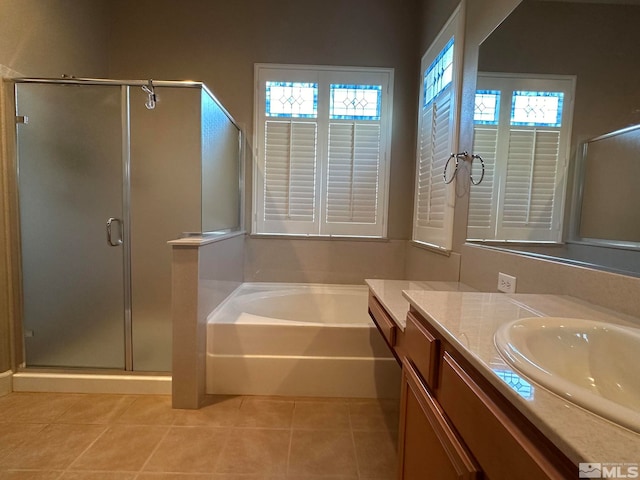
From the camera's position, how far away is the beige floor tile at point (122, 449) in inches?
51.6

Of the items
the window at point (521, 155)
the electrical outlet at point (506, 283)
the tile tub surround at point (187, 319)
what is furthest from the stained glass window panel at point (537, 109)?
the tile tub surround at point (187, 319)

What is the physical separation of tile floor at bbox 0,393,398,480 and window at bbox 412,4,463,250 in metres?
1.21

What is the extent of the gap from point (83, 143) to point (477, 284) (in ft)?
8.41

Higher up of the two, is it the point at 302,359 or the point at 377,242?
the point at 377,242

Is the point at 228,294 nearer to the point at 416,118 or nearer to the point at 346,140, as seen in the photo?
the point at 346,140

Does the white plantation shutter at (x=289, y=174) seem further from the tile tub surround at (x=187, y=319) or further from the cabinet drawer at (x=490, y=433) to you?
the cabinet drawer at (x=490, y=433)

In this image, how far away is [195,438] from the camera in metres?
1.48

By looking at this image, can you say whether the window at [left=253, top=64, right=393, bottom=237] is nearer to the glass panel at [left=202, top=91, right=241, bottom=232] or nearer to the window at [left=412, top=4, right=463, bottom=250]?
the glass panel at [left=202, top=91, right=241, bottom=232]

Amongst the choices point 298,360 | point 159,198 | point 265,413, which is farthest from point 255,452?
point 159,198

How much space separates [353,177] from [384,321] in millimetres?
1713

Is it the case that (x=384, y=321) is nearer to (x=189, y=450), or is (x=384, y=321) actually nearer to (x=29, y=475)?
(x=189, y=450)

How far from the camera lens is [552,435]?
1.18 ft

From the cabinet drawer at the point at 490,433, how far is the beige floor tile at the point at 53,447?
1.69m

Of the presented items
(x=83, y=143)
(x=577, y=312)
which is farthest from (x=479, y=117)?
(x=83, y=143)
